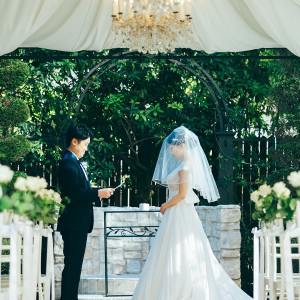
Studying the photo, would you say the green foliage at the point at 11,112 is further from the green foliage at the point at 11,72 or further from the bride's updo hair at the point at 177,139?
the bride's updo hair at the point at 177,139

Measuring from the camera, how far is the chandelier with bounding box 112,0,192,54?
4.30 m

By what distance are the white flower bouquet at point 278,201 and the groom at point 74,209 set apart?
1.32m

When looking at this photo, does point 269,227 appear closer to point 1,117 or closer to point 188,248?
point 188,248

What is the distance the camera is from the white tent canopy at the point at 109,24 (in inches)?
180

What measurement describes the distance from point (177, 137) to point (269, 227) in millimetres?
1497

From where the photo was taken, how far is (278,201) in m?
3.78

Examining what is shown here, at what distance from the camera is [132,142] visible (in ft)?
29.0

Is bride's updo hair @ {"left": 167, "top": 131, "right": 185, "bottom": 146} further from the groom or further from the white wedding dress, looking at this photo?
the groom

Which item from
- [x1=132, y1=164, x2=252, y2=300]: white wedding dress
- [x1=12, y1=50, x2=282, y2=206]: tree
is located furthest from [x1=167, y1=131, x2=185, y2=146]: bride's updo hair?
[x1=12, y1=50, x2=282, y2=206]: tree

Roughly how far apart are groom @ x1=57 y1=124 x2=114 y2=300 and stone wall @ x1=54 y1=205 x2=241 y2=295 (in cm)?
189

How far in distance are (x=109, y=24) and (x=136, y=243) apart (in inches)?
124

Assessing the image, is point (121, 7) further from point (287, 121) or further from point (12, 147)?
point (287, 121)

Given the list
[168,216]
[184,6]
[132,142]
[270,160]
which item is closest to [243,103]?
[270,160]

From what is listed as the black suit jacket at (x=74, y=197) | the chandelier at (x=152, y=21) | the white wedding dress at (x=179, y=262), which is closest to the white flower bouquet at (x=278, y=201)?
the white wedding dress at (x=179, y=262)
